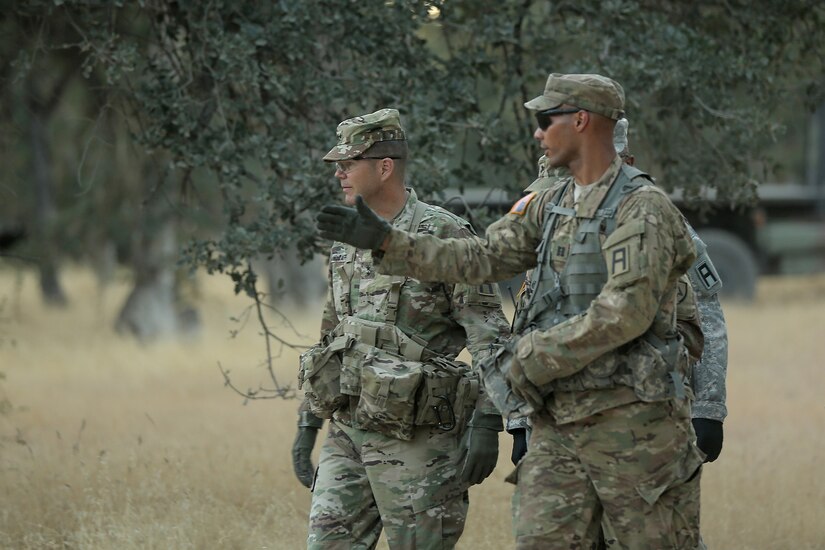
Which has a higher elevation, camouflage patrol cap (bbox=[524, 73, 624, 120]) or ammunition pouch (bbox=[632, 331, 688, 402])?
camouflage patrol cap (bbox=[524, 73, 624, 120])

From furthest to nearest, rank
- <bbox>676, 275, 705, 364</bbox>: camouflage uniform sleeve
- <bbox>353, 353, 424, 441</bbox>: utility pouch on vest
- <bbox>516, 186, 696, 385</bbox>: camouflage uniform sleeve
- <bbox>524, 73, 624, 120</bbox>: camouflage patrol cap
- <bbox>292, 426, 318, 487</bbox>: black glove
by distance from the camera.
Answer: <bbox>292, 426, 318, 487</bbox>: black glove < <bbox>353, 353, 424, 441</bbox>: utility pouch on vest < <bbox>676, 275, 705, 364</bbox>: camouflage uniform sleeve < <bbox>524, 73, 624, 120</bbox>: camouflage patrol cap < <bbox>516, 186, 696, 385</bbox>: camouflage uniform sleeve

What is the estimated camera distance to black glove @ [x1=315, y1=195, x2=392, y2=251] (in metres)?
3.41

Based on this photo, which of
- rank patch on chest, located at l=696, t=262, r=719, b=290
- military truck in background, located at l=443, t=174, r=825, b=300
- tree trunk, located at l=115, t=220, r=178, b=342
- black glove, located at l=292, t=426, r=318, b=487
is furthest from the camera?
military truck in background, located at l=443, t=174, r=825, b=300

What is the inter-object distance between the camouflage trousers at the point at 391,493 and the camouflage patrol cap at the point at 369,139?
95cm

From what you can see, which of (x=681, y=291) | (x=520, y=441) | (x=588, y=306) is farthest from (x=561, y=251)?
(x=520, y=441)

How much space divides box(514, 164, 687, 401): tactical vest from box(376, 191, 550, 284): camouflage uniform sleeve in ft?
0.45

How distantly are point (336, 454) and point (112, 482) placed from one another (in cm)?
251

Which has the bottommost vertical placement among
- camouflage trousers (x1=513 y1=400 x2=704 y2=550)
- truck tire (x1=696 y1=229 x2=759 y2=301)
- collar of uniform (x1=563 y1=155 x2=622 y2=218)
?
camouflage trousers (x1=513 y1=400 x2=704 y2=550)

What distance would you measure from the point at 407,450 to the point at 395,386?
0.26 meters

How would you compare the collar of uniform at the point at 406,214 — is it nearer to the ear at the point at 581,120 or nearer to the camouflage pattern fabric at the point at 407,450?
the camouflage pattern fabric at the point at 407,450

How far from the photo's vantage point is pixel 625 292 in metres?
3.32

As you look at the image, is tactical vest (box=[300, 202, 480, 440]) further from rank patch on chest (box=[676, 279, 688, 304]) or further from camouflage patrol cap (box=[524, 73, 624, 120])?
camouflage patrol cap (box=[524, 73, 624, 120])

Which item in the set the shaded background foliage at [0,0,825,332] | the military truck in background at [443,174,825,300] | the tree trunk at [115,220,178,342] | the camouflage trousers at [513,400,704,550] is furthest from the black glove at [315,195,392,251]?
the military truck in background at [443,174,825,300]

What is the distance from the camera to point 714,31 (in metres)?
7.09
